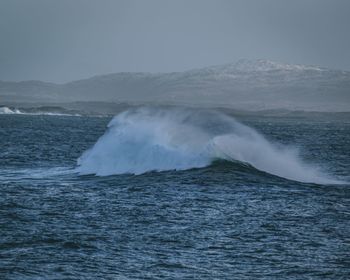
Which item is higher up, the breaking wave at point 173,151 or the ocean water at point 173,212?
the breaking wave at point 173,151

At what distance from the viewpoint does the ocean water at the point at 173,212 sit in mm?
19078

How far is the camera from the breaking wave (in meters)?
39.4

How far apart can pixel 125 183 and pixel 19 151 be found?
24208 millimetres

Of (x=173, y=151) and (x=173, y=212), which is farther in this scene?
(x=173, y=151)

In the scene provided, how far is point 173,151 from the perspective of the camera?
40844 millimetres

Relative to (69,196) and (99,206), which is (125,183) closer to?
(69,196)

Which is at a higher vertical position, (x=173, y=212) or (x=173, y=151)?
(x=173, y=151)

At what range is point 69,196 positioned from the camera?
29516 millimetres

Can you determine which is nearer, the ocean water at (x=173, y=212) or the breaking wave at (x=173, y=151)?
the ocean water at (x=173, y=212)

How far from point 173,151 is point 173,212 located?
15.1 metres

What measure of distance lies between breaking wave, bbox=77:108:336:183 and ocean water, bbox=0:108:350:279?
0.09 m

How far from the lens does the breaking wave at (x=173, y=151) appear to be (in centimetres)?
3943

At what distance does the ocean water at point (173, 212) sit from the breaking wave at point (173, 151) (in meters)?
0.09

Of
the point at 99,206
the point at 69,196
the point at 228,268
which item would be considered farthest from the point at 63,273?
the point at 69,196
